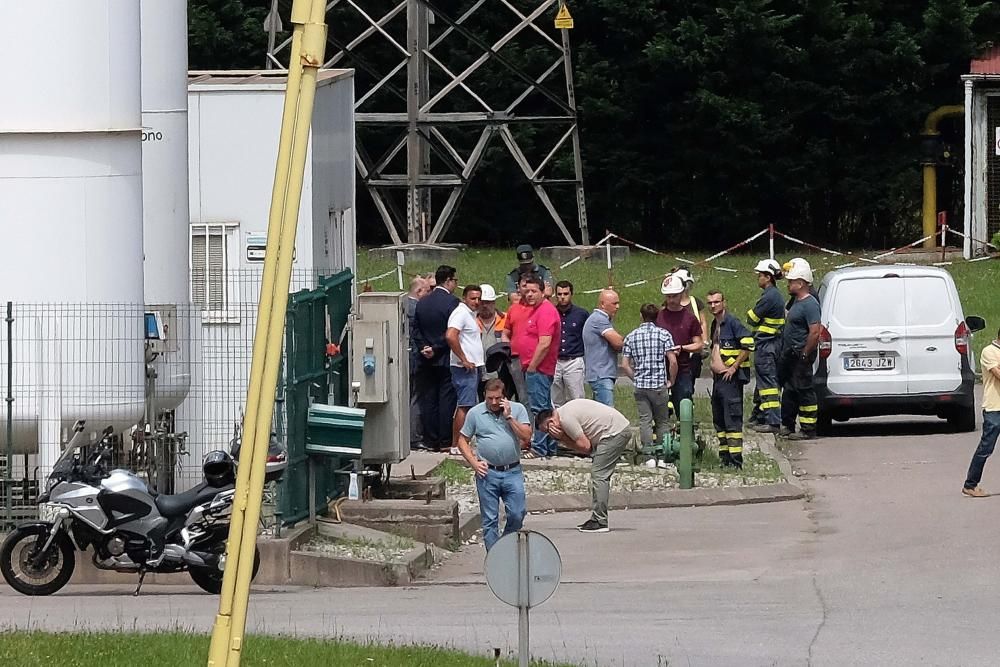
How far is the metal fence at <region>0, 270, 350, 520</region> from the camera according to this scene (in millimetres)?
14242

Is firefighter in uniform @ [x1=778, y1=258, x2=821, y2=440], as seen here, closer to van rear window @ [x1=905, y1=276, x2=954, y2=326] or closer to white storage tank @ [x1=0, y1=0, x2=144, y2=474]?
van rear window @ [x1=905, y1=276, x2=954, y2=326]

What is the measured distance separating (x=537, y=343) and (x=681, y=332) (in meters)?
1.60

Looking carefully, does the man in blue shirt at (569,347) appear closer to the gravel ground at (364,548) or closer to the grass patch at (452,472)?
the grass patch at (452,472)

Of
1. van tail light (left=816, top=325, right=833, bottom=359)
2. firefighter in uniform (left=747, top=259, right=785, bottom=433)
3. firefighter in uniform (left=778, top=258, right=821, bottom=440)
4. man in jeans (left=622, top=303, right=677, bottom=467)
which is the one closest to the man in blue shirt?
man in jeans (left=622, top=303, right=677, bottom=467)

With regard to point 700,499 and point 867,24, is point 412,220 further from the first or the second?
point 700,499

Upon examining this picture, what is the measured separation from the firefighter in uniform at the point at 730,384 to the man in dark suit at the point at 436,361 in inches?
111

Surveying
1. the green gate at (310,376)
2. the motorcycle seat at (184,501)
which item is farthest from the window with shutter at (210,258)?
the motorcycle seat at (184,501)

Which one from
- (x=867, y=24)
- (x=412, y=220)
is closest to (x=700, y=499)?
(x=412, y=220)

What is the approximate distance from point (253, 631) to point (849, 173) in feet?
125

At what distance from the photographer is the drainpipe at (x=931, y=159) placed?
143 feet

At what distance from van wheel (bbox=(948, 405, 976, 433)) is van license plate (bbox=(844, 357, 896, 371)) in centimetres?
99

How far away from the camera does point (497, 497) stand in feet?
46.1

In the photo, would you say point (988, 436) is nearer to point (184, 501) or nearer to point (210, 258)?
point (184, 501)

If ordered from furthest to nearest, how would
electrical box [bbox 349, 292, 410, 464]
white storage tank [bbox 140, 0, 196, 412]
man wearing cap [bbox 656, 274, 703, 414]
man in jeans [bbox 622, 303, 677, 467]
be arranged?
man wearing cap [bbox 656, 274, 703, 414], man in jeans [bbox 622, 303, 677, 467], electrical box [bbox 349, 292, 410, 464], white storage tank [bbox 140, 0, 196, 412]
